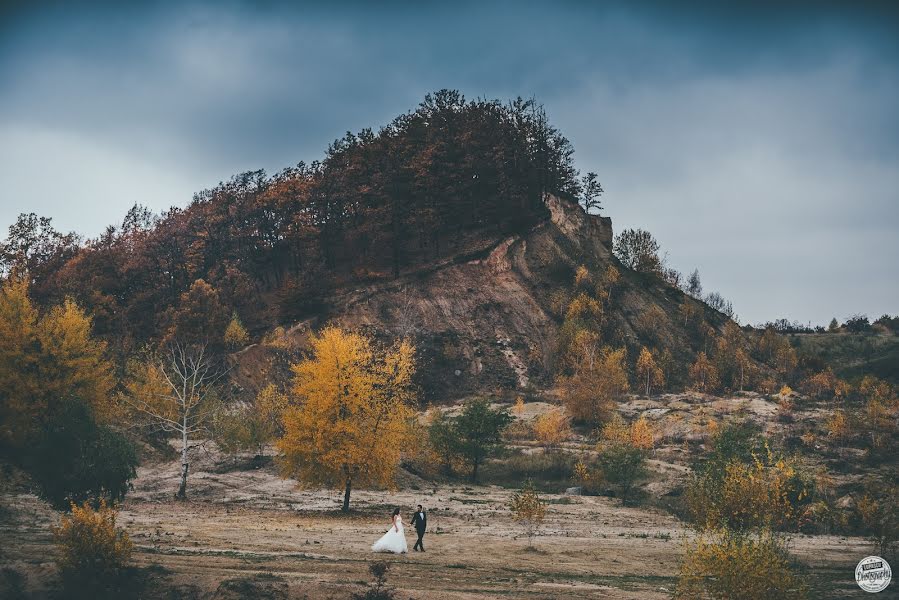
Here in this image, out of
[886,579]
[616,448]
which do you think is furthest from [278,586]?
[616,448]

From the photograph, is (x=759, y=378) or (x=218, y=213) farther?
(x=218, y=213)

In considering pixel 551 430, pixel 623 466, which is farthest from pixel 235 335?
pixel 623 466

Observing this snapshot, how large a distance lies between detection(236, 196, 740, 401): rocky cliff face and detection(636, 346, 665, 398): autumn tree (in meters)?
5.43

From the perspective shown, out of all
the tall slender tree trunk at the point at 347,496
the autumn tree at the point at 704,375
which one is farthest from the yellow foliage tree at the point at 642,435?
the tall slender tree trunk at the point at 347,496

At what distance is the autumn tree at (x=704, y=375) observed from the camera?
78938 millimetres

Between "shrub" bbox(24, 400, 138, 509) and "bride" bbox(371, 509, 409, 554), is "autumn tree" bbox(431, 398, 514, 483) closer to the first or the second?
"bride" bbox(371, 509, 409, 554)

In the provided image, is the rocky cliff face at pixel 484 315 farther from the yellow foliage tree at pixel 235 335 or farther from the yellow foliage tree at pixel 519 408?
the yellow foliage tree at pixel 519 408

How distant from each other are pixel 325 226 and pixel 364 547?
69304 millimetres

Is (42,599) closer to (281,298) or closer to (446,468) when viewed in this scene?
(446,468)

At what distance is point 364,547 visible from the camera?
2692cm

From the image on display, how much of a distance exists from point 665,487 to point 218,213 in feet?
250

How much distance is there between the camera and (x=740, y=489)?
21.2 metres

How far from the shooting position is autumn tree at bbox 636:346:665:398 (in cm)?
7831

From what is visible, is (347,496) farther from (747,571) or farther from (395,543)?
(747,571)
